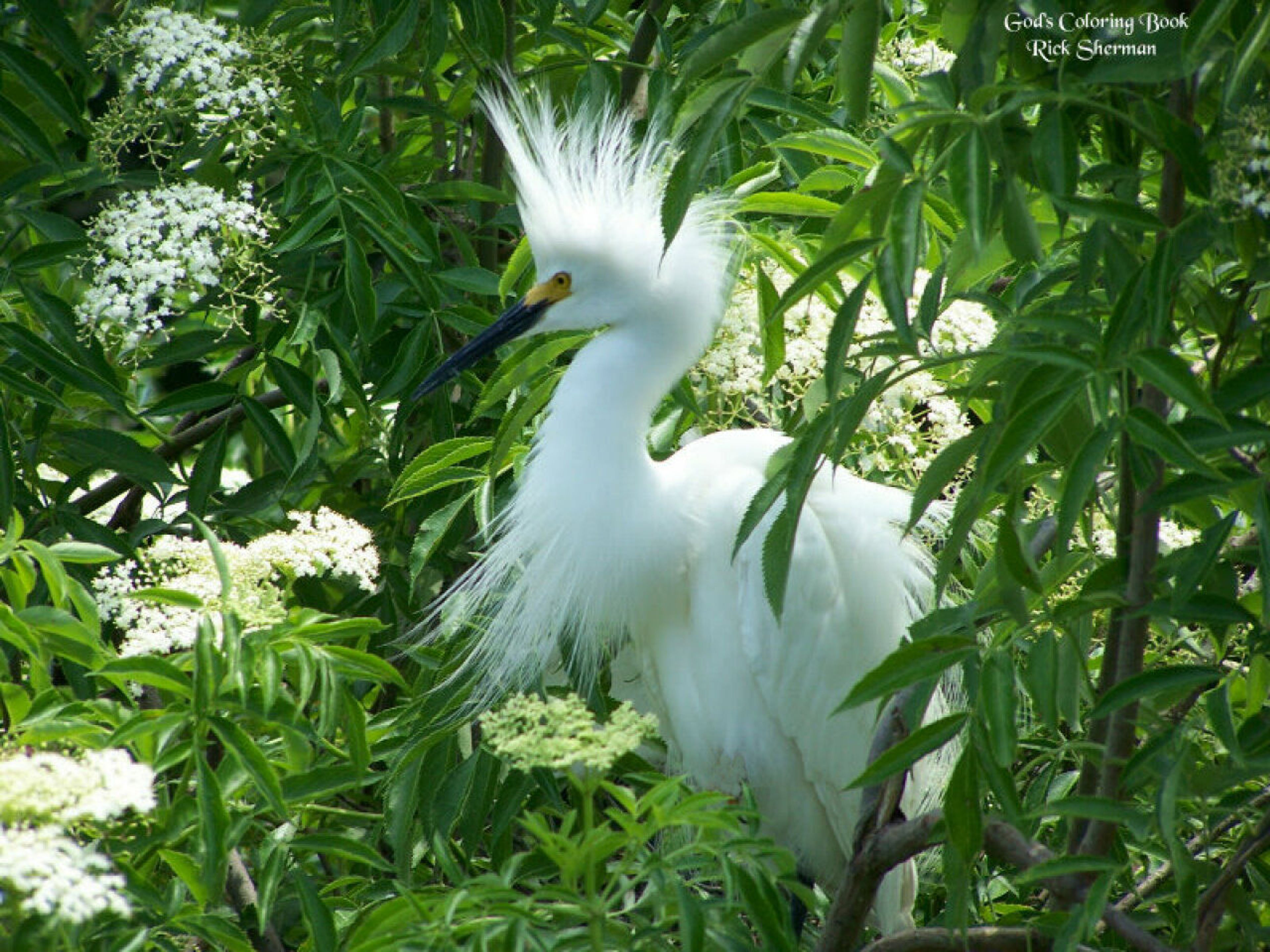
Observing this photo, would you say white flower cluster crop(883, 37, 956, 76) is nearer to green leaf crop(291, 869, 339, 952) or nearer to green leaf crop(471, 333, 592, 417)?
green leaf crop(471, 333, 592, 417)

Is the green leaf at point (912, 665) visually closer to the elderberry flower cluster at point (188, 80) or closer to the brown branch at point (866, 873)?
the brown branch at point (866, 873)

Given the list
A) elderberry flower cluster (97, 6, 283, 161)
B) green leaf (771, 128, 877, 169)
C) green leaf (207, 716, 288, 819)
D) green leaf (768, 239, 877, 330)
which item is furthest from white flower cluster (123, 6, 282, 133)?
green leaf (768, 239, 877, 330)

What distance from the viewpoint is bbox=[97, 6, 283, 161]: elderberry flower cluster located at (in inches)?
86.5

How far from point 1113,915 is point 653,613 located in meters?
1.38

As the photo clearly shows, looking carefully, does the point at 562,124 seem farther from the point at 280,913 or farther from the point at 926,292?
the point at 280,913

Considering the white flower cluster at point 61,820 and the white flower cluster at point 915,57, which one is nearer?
the white flower cluster at point 61,820

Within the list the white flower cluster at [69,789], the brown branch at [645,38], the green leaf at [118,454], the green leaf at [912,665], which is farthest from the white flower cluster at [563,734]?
the brown branch at [645,38]

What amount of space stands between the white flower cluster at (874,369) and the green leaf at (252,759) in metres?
0.99

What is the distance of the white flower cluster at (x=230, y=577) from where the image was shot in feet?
5.35

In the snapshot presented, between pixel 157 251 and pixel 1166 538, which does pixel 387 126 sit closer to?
pixel 157 251

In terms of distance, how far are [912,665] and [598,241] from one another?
1382mm

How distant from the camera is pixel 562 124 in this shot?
9.55 ft

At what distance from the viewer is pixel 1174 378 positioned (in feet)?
3.89

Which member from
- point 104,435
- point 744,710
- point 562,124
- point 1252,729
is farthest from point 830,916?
point 562,124
